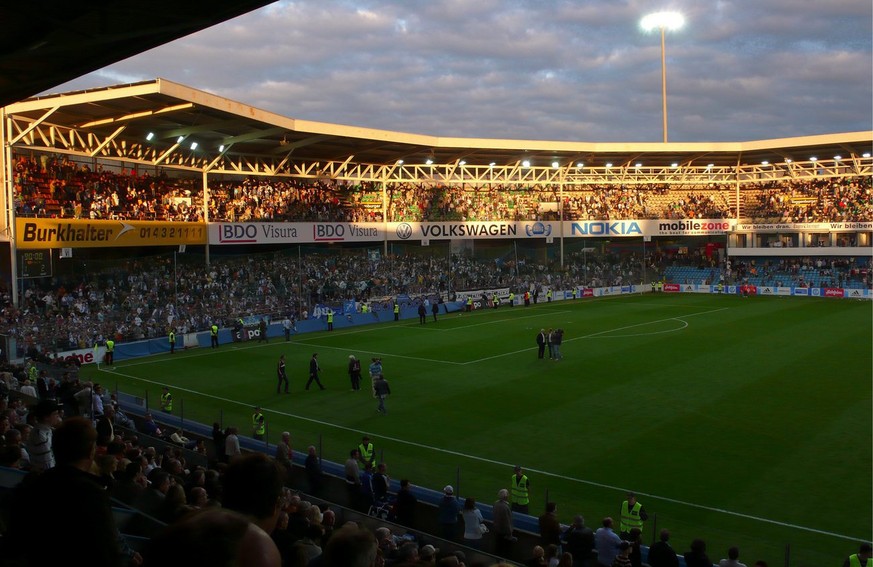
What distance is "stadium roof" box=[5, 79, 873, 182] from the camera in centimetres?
3241

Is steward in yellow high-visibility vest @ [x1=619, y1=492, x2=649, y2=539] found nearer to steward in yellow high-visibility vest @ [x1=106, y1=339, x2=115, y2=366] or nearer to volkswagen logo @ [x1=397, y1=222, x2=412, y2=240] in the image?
steward in yellow high-visibility vest @ [x1=106, y1=339, x2=115, y2=366]

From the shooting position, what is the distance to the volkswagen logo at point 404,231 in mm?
52156

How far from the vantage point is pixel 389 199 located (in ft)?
180

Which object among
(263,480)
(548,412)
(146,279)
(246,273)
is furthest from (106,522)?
(246,273)

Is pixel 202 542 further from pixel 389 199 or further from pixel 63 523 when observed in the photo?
pixel 389 199

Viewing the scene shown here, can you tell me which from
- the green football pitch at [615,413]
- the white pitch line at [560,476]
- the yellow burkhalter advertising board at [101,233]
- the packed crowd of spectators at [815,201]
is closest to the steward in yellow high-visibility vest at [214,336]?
the green football pitch at [615,413]

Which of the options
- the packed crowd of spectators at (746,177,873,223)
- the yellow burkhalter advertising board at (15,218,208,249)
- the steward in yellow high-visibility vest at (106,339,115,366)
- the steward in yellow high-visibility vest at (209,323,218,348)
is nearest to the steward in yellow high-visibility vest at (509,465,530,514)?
the steward in yellow high-visibility vest at (106,339,115,366)

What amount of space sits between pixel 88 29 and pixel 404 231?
44177mm

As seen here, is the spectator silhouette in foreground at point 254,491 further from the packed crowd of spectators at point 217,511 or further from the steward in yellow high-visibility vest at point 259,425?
the steward in yellow high-visibility vest at point 259,425

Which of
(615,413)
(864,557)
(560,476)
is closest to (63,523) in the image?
(864,557)

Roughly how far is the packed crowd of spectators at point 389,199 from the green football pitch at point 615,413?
33.0ft

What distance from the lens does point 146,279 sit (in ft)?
122

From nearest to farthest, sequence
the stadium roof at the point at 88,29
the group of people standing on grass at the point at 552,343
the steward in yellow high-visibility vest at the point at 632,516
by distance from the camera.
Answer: the stadium roof at the point at 88,29 → the steward in yellow high-visibility vest at the point at 632,516 → the group of people standing on grass at the point at 552,343

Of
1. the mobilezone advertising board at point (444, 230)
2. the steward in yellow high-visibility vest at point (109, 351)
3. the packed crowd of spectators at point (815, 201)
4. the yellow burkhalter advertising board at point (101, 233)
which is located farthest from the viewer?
the packed crowd of spectators at point (815, 201)
